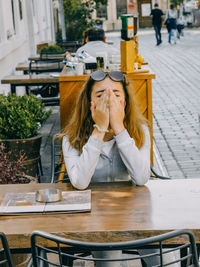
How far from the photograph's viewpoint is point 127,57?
5.88m

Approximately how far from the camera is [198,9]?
139 feet

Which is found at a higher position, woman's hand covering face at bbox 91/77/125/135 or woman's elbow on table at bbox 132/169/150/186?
woman's hand covering face at bbox 91/77/125/135

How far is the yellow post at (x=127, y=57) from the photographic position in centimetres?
588

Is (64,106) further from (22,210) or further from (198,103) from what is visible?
(198,103)

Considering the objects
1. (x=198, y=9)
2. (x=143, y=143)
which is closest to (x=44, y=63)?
(x=143, y=143)

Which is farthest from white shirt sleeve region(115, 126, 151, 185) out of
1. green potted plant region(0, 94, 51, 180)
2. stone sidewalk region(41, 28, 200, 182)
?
stone sidewalk region(41, 28, 200, 182)

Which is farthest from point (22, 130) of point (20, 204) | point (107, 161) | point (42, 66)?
point (42, 66)

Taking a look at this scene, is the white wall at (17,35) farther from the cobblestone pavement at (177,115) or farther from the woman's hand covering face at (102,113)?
the woman's hand covering face at (102,113)

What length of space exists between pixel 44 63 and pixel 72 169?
778 cm

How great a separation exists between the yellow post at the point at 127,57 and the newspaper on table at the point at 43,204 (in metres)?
3.16

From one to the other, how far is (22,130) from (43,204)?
107 inches

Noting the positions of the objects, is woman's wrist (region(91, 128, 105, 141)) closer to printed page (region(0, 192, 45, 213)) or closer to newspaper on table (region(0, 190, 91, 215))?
newspaper on table (region(0, 190, 91, 215))

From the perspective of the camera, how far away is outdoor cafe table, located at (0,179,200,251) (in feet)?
7.93

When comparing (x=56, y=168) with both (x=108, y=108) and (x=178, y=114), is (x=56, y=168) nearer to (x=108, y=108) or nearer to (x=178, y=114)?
(x=108, y=108)
